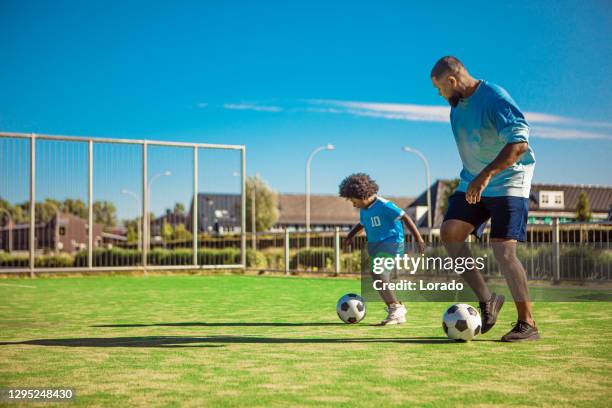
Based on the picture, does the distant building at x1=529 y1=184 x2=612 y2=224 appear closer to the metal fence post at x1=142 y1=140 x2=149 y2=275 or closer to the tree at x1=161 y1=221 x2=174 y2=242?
the tree at x1=161 y1=221 x2=174 y2=242

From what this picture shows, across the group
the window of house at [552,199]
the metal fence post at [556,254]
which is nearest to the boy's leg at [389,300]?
the metal fence post at [556,254]

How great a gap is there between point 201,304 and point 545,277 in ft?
26.0

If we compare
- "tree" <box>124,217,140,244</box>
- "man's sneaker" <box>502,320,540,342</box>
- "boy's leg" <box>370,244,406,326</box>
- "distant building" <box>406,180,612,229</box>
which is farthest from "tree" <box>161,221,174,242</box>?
"distant building" <box>406,180,612,229</box>

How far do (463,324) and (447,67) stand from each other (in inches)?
81.4

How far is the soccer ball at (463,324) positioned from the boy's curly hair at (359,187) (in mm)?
2184

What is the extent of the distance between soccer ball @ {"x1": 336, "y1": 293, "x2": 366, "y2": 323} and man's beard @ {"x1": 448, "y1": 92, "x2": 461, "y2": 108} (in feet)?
8.00

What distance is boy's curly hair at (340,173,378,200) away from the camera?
24.8 feet

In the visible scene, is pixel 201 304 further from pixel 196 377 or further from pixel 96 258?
pixel 96 258

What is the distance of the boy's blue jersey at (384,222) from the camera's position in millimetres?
7473

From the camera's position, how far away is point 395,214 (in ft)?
24.5

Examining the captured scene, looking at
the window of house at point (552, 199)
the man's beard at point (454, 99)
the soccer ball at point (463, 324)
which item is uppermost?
the window of house at point (552, 199)

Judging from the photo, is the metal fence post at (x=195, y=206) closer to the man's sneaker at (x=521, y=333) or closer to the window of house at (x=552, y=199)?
the man's sneaker at (x=521, y=333)

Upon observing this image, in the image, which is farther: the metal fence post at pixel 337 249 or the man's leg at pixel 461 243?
the metal fence post at pixel 337 249

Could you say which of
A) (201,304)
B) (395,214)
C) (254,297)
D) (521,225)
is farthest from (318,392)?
(254,297)
